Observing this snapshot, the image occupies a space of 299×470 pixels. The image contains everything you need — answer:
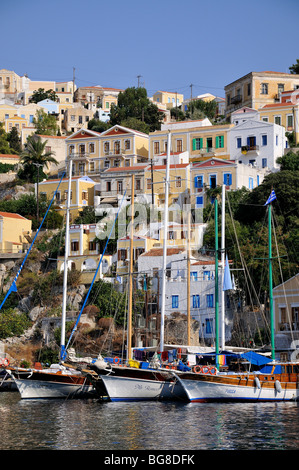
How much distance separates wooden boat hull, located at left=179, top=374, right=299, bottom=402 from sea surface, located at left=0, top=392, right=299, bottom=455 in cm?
61

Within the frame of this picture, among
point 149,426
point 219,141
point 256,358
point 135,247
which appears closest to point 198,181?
point 219,141

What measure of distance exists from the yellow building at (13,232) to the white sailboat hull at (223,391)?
40.1 m

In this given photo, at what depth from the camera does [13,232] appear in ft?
265

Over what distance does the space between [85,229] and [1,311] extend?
13549 millimetres

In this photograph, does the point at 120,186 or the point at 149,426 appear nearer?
the point at 149,426

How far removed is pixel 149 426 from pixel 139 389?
32.1 ft

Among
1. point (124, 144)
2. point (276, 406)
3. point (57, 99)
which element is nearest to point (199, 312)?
point (276, 406)

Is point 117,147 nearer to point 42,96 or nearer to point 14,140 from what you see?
point 14,140

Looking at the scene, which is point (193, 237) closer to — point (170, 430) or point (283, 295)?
point (283, 295)

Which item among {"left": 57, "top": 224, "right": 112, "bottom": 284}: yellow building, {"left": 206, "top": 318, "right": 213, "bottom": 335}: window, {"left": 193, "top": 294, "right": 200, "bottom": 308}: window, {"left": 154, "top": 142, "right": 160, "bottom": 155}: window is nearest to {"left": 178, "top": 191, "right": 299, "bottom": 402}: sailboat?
{"left": 206, "top": 318, "right": 213, "bottom": 335}: window

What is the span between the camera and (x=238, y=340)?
197ft

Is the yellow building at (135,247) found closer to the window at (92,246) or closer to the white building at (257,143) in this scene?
the window at (92,246)

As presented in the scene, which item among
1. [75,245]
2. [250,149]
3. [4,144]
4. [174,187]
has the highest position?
[4,144]

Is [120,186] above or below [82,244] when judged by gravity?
above
